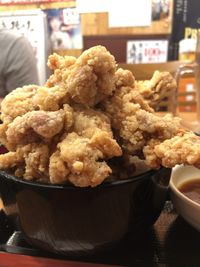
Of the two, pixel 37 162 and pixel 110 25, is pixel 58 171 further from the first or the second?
pixel 110 25

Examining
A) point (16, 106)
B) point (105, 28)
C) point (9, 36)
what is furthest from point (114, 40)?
point (16, 106)

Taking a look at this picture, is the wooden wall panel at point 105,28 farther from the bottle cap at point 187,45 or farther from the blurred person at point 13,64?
the blurred person at point 13,64

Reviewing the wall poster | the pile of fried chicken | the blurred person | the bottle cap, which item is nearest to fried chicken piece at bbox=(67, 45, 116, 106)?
the pile of fried chicken

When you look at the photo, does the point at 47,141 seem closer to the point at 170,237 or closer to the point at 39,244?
the point at 39,244

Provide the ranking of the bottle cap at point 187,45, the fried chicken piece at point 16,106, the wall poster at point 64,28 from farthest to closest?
1. the wall poster at point 64,28
2. the bottle cap at point 187,45
3. the fried chicken piece at point 16,106

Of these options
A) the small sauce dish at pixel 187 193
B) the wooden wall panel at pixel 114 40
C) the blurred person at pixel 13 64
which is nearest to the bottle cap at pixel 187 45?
the wooden wall panel at pixel 114 40
